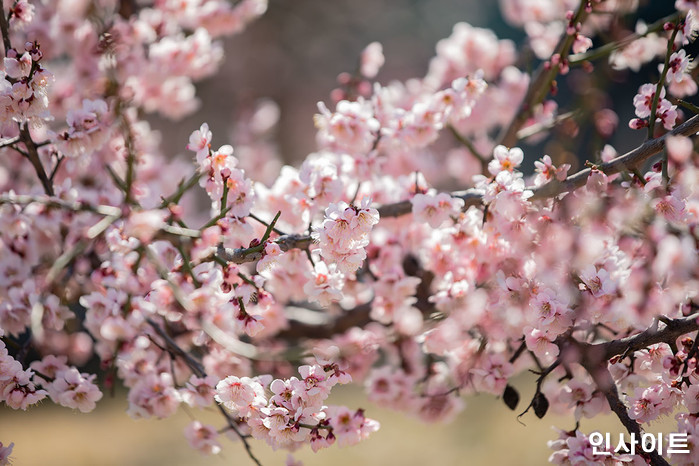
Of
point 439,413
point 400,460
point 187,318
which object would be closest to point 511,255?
point 439,413

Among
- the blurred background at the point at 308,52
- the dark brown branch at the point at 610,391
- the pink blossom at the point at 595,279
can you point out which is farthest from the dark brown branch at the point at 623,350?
the blurred background at the point at 308,52

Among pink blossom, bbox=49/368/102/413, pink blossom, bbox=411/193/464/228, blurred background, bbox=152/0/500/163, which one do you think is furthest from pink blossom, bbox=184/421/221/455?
blurred background, bbox=152/0/500/163

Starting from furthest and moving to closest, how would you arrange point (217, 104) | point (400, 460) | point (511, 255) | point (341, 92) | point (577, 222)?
point (217, 104)
point (400, 460)
point (341, 92)
point (511, 255)
point (577, 222)

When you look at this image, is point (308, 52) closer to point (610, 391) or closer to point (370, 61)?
point (370, 61)

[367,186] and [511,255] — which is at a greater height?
[367,186]

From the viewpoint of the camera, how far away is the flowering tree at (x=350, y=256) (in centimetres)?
116

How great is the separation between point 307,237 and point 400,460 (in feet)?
5.29

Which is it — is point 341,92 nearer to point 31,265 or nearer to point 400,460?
point 31,265

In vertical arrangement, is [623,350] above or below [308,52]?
below

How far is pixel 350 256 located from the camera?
1186 millimetres

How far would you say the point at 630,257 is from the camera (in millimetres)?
1301

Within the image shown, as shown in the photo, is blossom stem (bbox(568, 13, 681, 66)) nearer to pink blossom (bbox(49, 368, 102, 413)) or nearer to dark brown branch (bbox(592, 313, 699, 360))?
dark brown branch (bbox(592, 313, 699, 360))

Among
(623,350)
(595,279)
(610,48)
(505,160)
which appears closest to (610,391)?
(623,350)

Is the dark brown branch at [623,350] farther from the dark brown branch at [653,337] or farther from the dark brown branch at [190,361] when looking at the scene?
the dark brown branch at [190,361]
